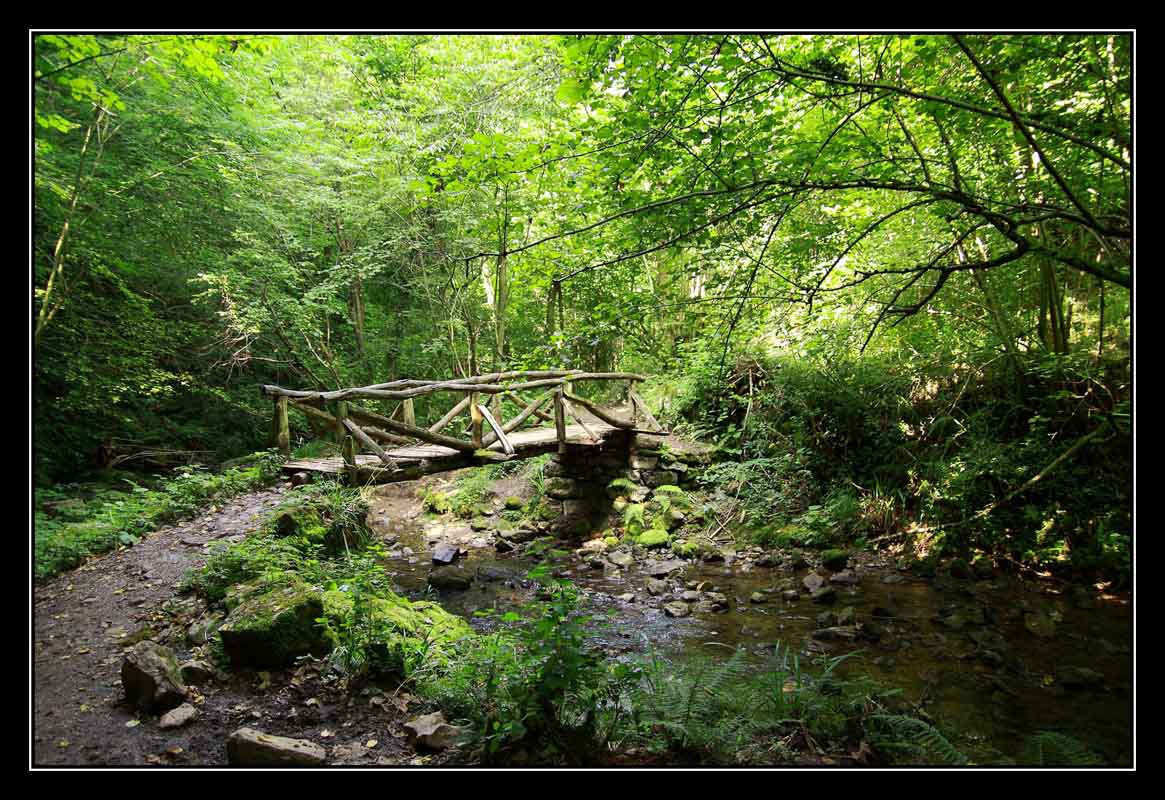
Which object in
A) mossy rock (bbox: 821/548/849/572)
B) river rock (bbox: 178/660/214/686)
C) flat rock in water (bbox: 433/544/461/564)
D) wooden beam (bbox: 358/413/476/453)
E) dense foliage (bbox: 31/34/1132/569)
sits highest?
dense foliage (bbox: 31/34/1132/569)

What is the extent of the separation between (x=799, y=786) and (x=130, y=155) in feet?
14.4

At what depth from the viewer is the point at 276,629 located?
2.69 meters

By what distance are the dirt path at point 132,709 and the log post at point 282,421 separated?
1.79 metres

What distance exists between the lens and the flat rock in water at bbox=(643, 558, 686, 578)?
20.0ft

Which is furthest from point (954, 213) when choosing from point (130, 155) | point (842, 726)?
point (130, 155)

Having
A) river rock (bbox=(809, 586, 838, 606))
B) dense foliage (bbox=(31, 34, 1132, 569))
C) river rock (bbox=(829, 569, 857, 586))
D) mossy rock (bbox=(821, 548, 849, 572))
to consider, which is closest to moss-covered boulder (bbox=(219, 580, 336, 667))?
dense foliage (bbox=(31, 34, 1132, 569))

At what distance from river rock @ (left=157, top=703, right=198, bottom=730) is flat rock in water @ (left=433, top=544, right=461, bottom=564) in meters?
4.35

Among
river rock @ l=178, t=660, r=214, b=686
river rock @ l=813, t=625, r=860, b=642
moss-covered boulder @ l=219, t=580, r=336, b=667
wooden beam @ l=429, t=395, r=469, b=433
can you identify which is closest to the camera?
river rock @ l=178, t=660, r=214, b=686

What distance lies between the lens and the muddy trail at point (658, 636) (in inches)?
80.7

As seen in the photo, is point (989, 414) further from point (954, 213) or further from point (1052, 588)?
point (954, 213)

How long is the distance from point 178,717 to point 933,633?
16.8 ft

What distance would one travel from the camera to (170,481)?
4223 mm

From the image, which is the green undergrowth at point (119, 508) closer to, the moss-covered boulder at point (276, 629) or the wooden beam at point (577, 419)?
the moss-covered boulder at point (276, 629)

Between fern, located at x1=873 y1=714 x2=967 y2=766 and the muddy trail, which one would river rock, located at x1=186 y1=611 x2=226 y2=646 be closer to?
the muddy trail
